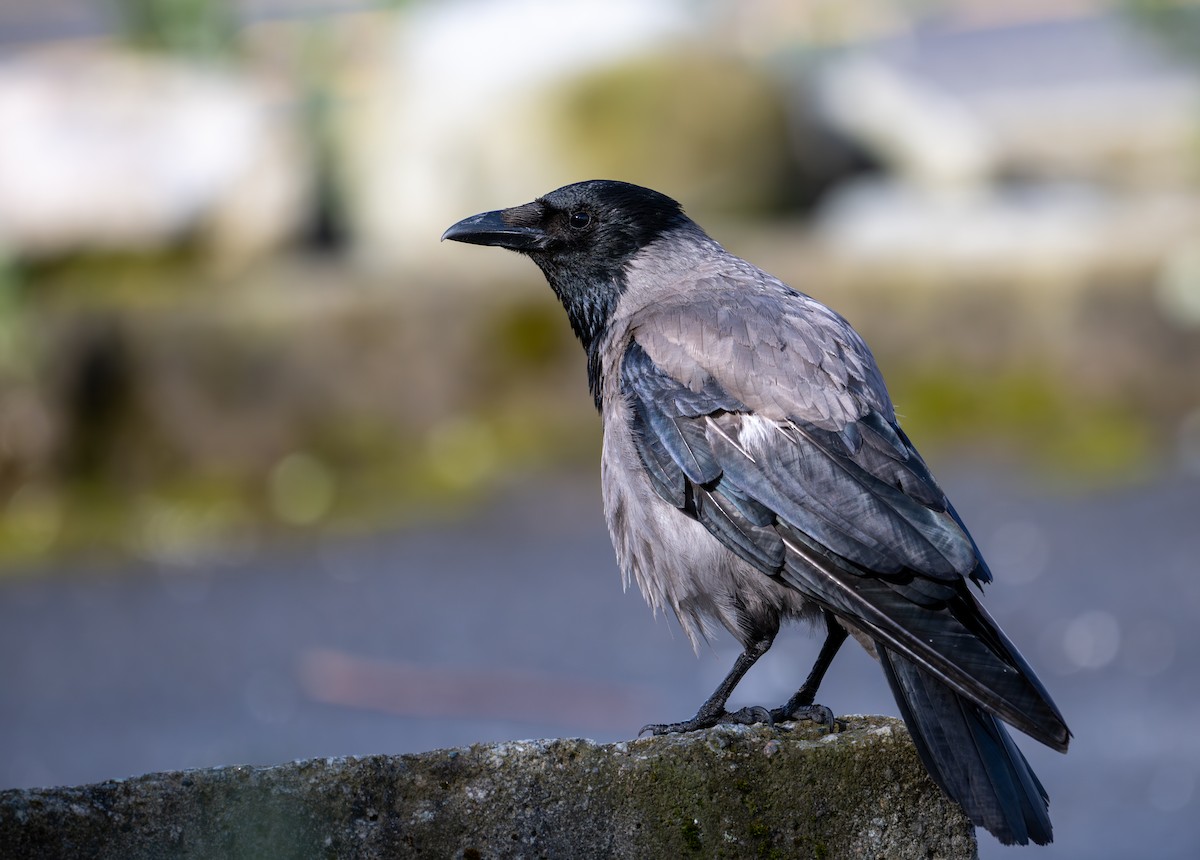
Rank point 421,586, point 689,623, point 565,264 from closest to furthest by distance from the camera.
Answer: point 689,623
point 565,264
point 421,586

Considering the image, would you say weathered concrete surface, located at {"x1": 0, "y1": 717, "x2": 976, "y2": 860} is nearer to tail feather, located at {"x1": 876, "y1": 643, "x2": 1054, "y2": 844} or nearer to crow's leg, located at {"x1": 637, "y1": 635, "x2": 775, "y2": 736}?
tail feather, located at {"x1": 876, "y1": 643, "x2": 1054, "y2": 844}

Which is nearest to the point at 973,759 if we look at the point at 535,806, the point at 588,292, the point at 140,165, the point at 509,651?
the point at 535,806

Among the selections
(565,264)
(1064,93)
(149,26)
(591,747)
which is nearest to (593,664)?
(565,264)

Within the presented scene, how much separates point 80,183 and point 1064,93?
34.3 feet

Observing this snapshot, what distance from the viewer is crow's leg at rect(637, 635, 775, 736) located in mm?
3379

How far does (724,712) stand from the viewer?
3.56 meters

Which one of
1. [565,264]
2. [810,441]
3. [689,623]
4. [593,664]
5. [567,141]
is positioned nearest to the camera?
[810,441]

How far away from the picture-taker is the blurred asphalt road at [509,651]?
6.18 m

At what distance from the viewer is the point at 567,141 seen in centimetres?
1106

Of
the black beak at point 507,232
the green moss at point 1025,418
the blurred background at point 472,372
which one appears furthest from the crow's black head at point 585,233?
the green moss at point 1025,418

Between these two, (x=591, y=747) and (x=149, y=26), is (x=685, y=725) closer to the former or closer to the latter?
(x=591, y=747)

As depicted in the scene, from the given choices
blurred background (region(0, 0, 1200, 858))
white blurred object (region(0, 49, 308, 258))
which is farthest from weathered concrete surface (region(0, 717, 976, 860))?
white blurred object (region(0, 49, 308, 258))

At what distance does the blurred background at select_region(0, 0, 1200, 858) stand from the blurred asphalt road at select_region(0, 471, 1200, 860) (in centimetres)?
2

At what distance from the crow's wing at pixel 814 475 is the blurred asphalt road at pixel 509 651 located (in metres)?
2.38
